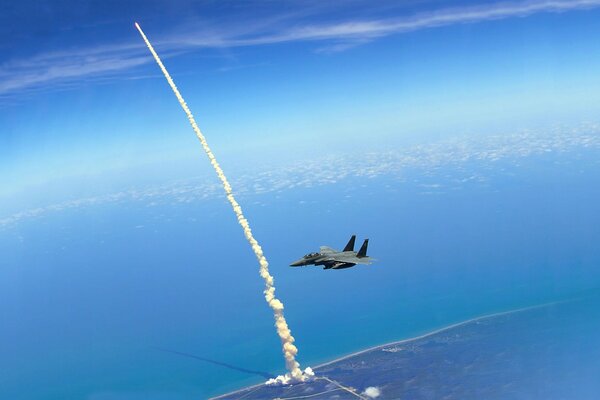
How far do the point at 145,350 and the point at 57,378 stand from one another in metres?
33.3

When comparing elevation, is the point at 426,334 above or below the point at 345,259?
above

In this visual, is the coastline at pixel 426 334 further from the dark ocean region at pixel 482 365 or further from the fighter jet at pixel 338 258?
the fighter jet at pixel 338 258

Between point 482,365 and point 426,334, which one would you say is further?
point 426,334

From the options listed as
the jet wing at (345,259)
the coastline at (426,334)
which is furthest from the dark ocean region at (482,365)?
the jet wing at (345,259)

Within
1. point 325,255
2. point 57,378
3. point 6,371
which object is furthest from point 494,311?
point 6,371

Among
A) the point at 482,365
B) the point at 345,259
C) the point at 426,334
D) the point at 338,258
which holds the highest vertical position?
the point at 426,334

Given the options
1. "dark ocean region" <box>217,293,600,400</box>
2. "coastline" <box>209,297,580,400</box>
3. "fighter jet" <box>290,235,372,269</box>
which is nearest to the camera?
"fighter jet" <box>290,235,372,269</box>

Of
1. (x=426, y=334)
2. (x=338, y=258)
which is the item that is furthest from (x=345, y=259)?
(x=426, y=334)

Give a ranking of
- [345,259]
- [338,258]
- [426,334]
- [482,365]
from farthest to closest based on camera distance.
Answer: [426,334], [482,365], [338,258], [345,259]

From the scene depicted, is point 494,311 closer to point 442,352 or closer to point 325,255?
point 442,352

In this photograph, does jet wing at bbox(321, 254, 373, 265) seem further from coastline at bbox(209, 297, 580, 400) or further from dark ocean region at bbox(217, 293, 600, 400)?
coastline at bbox(209, 297, 580, 400)

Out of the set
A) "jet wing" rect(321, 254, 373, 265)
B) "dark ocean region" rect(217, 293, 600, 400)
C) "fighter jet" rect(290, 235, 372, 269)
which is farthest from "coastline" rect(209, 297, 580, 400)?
"jet wing" rect(321, 254, 373, 265)

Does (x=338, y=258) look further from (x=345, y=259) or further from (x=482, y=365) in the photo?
(x=482, y=365)

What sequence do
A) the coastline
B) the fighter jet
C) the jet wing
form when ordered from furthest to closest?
1. the coastline
2. the fighter jet
3. the jet wing
